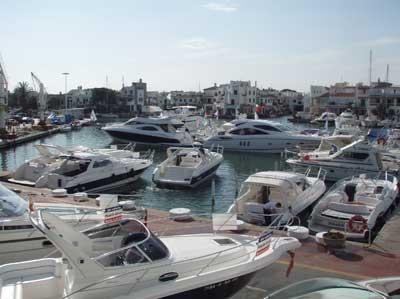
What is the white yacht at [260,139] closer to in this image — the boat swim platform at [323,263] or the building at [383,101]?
the boat swim platform at [323,263]

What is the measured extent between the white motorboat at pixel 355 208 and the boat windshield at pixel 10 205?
9.50 metres

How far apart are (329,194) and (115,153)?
14659 mm

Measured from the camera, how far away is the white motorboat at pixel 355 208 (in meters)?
14.7

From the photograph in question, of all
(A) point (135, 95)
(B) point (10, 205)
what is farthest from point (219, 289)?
(A) point (135, 95)

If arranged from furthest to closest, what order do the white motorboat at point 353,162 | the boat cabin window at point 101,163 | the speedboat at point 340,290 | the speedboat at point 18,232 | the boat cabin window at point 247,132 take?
the boat cabin window at point 247,132 → the white motorboat at point 353,162 → the boat cabin window at point 101,163 → the speedboat at point 18,232 → the speedboat at point 340,290

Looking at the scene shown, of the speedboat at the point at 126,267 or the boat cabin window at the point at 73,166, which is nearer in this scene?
the speedboat at the point at 126,267

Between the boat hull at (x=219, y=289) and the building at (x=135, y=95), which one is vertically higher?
the building at (x=135, y=95)

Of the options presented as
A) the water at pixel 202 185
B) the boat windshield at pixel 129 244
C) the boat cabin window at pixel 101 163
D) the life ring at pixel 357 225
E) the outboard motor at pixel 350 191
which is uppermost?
the boat windshield at pixel 129 244

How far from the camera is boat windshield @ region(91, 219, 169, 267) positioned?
24.0ft

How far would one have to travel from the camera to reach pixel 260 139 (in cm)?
4078

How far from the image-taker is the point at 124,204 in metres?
15.0

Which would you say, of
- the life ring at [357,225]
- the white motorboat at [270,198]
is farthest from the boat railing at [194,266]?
the white motorboat at [270,198]

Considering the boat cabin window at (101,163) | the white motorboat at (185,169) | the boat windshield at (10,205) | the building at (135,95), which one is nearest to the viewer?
the boat windshield at (10,205)

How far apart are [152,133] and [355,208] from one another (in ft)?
99.3
